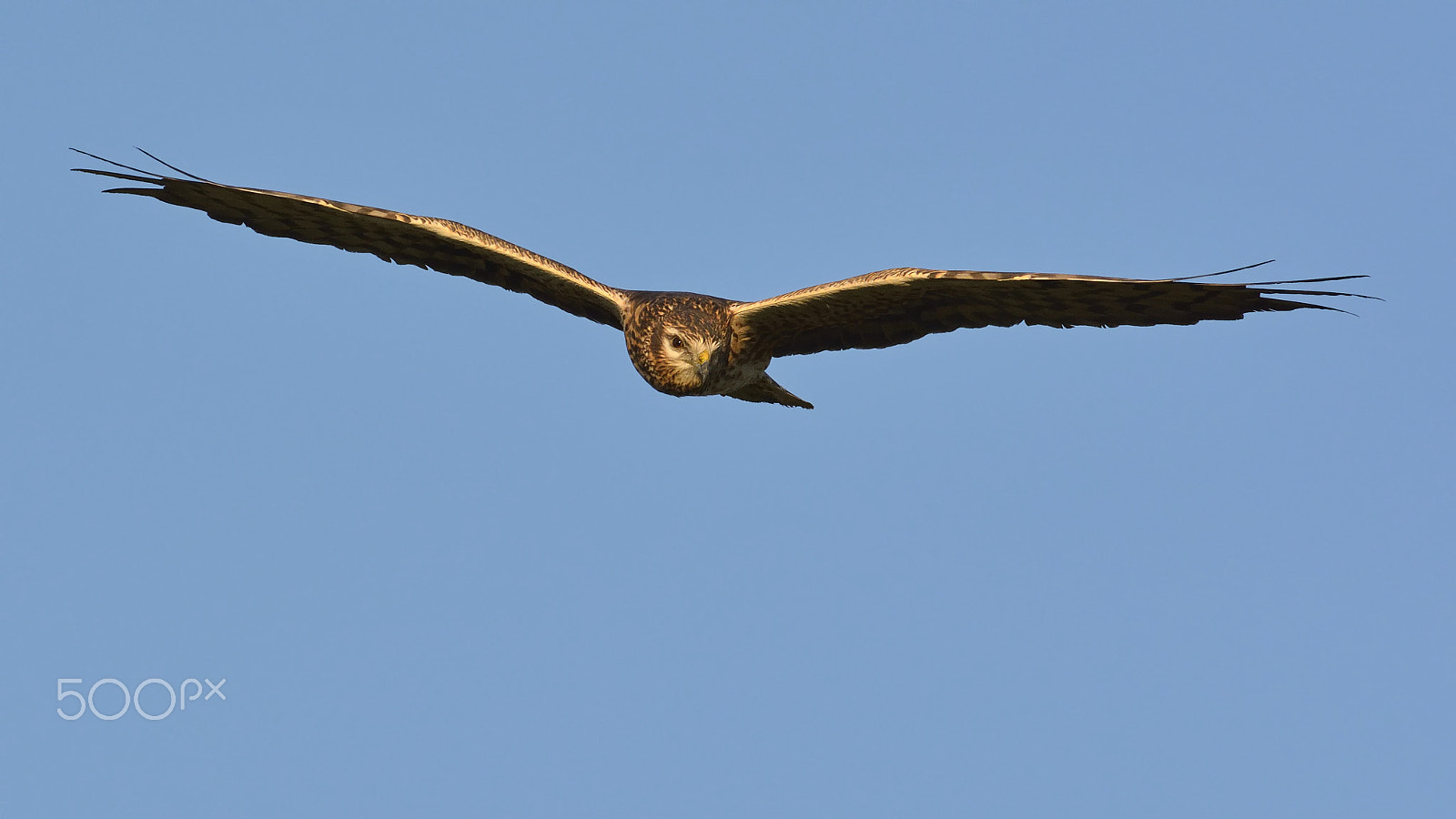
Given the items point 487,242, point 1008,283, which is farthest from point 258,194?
point 1008,283

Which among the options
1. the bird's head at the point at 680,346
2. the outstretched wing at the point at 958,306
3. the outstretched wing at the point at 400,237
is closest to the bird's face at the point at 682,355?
the bird's head at the point at 680,346

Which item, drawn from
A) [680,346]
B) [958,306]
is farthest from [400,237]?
[958,306]

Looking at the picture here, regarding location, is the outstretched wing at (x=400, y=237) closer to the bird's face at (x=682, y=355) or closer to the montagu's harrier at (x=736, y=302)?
the montagu's harrier at (x=736, y=302)

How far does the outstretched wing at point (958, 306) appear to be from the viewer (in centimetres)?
812

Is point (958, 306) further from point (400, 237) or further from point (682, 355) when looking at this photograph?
point (400, 237)

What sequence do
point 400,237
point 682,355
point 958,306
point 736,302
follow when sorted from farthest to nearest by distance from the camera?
point 400,237, point 736,302, point 682,355, point 958,306

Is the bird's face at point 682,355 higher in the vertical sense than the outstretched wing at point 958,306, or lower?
lower

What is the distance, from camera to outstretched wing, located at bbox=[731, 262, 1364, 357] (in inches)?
320

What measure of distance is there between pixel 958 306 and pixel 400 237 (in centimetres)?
419

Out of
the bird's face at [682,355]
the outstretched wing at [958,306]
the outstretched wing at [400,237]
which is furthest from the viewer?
the outstretched wing at [400,237]

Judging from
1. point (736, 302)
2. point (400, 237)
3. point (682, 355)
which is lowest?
point (682, 355)

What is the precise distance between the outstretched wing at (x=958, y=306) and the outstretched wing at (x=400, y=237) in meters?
1.22

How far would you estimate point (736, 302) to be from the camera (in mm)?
9766

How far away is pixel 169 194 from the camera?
401 inches
